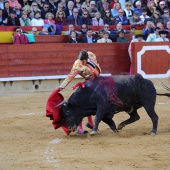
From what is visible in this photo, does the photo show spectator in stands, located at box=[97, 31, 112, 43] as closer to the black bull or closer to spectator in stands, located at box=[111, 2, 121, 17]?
spectator in stands, located at box=[111, 2, 121, 17]

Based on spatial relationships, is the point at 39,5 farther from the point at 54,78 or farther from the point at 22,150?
the point at 22,150

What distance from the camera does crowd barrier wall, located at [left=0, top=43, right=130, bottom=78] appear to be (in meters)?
14.2

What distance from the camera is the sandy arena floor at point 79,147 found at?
695 cm

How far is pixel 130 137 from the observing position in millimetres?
8711

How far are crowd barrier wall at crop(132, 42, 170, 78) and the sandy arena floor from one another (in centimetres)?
415

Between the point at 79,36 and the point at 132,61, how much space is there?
52.4 inches

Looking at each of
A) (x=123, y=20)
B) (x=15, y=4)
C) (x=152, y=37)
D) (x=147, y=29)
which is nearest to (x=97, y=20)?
(x=123, y=20)

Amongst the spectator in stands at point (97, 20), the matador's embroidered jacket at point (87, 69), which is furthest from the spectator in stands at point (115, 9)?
the matador's embroidered jacket at point (87, 69)

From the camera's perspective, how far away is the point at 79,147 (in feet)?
26.4

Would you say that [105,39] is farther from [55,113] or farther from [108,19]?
[55,113]

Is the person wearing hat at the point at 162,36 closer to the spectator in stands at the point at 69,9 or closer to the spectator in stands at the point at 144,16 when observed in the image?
the spectator in stands at the point at 144,16

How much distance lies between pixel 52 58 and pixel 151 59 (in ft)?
7.46

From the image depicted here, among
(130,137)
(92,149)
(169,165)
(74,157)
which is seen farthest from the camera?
(130,137)

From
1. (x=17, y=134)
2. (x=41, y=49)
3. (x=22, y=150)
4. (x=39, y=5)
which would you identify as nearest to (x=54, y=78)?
(x=41, y=49)
